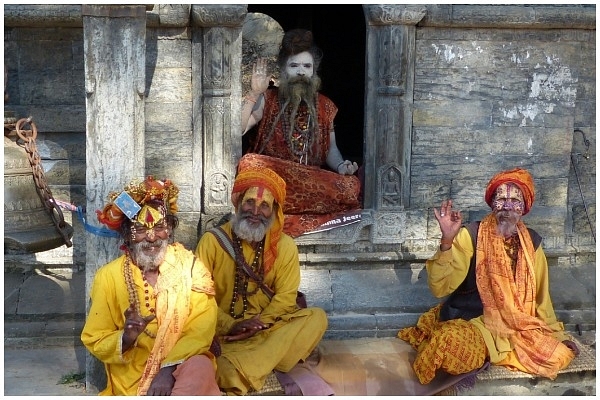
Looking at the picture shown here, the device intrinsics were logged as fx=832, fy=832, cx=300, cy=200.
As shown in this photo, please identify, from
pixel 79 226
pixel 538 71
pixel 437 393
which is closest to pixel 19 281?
pixel 79 226

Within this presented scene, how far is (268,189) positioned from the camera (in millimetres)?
4945

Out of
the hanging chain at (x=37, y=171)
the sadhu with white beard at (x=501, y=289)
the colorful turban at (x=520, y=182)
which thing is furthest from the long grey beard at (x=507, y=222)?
the hanging chain at (x=37, y=171)

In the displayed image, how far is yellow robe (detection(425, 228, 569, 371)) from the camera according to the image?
5000 millimetres

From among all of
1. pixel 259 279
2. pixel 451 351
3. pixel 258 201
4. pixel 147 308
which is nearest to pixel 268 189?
pixel 258 201

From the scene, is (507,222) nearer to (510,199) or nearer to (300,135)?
(510,199)

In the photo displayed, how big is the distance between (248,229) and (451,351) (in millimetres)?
1389

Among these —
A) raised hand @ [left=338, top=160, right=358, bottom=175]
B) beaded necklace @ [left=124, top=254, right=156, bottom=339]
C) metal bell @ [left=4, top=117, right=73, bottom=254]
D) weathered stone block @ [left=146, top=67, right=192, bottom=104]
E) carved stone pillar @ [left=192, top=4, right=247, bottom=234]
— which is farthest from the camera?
raised hand @ [left=338, top=160, right=358, bottom=175]

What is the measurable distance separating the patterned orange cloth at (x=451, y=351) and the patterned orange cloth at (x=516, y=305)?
190mm

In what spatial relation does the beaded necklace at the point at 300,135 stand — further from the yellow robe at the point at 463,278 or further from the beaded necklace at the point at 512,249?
the beaded necklace at the point at 512,249

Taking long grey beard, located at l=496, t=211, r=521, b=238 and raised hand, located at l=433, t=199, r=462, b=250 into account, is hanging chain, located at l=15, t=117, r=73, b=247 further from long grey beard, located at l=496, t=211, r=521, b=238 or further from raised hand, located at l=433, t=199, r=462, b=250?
long grey beard, located at l=496, t=211, r=521, b=238

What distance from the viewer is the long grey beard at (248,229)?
4914 mm

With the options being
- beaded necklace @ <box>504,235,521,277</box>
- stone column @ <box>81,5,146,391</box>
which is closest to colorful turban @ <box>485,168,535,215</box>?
beaded necklace @ <box>504,235,521,277</box>

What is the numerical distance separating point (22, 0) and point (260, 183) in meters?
2.24

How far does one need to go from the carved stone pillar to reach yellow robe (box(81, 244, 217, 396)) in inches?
72.4
